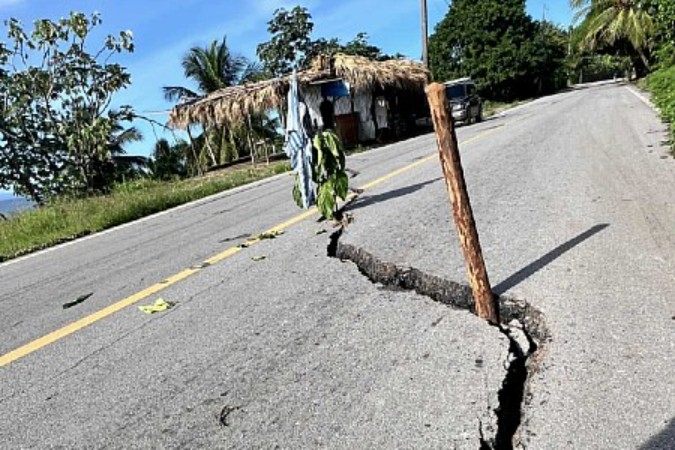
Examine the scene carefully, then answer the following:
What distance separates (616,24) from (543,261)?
1452 inches

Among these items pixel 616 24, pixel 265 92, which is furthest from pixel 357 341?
pixel 616 24

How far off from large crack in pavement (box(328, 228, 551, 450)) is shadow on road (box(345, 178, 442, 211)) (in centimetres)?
221

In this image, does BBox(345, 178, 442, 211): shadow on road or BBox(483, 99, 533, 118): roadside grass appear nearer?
BBox(345, 178, 442, 211): shadow on road

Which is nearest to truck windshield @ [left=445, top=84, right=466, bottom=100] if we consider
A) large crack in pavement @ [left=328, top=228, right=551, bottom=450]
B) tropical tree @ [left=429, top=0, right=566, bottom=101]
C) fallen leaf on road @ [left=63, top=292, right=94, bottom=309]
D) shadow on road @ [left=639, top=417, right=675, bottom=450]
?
large crack in pavement @ [left=328, top=228, right=551, bottom=450]

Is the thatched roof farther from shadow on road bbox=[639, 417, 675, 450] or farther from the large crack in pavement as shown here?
shadow on road bbox=[639, 417, 675, 450]

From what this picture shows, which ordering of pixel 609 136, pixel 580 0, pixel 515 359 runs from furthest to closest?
pixel 580 0, pixel 609 136, pixel 515 359

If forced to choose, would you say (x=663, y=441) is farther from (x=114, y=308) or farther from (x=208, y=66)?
(x=208, y=66)

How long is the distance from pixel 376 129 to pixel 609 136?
14728 mm

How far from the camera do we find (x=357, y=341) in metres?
3.18

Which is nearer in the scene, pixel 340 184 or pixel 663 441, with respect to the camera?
pixel 663 441

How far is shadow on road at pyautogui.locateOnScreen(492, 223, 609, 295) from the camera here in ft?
12.2

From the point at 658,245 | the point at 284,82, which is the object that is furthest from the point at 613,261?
the point at 284,82

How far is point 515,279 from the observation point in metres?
3.81

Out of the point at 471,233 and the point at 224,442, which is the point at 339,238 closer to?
the point at 471,233
